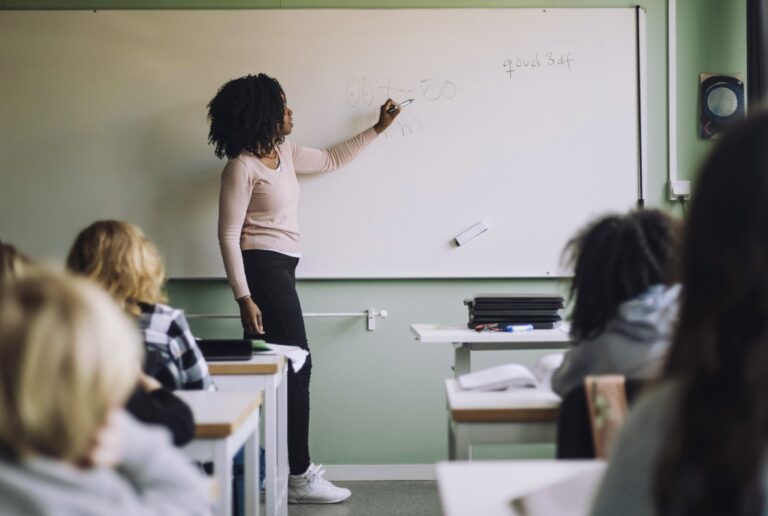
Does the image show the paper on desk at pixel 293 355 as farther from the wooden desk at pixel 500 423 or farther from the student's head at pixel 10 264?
the student's head at pixel 10 264

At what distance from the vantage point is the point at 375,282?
146 inches

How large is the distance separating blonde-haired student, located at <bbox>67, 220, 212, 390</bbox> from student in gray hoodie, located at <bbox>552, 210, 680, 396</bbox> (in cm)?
94

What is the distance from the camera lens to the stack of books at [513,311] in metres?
2.89

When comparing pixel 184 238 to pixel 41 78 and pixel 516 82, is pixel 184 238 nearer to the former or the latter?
pixel 41 78

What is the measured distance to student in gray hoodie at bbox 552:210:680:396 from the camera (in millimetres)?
1542

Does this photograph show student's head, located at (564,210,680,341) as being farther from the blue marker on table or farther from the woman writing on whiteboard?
the woman writing on whiteboard

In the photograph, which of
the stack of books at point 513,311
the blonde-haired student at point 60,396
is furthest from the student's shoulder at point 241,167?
the blonde-haired student at point 60,396

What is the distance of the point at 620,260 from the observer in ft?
5.30

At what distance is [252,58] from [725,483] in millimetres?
3364

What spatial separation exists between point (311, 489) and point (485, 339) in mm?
1102

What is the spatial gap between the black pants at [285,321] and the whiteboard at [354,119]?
418mm

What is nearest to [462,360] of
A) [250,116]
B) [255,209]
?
[255,209]

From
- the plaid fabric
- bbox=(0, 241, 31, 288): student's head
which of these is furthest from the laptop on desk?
bbox=(0, 241, 31, 288): student's head

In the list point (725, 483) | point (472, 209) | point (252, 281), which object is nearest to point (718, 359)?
point (725, 483)
